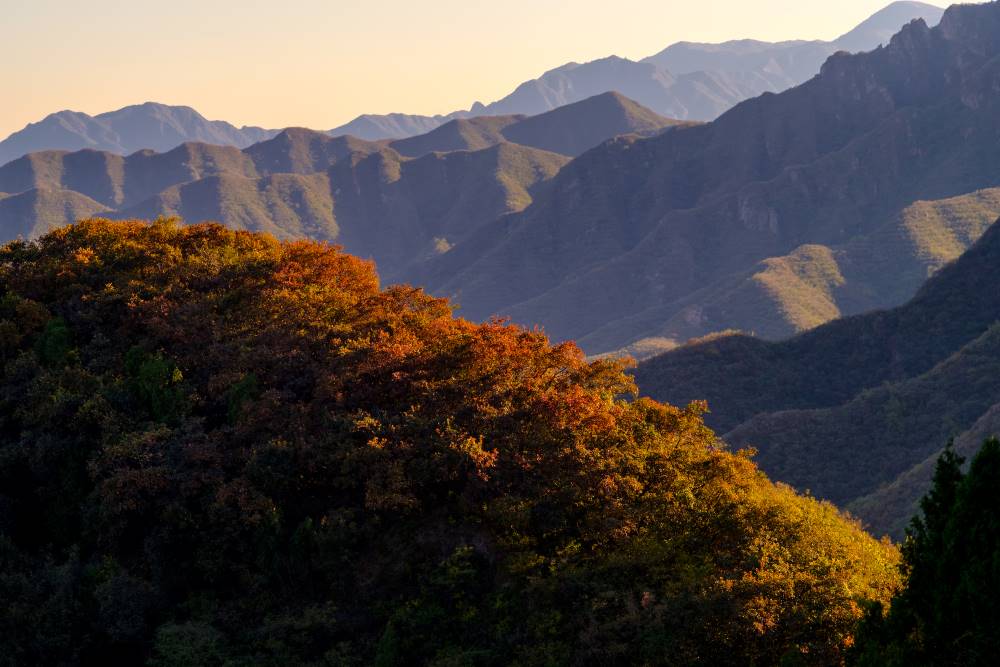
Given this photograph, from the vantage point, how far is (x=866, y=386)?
104 meters

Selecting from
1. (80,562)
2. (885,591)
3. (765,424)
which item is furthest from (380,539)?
(765,424)

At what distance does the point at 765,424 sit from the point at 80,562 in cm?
7727

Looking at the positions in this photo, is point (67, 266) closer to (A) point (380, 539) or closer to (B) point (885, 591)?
(A) point (380, 539)

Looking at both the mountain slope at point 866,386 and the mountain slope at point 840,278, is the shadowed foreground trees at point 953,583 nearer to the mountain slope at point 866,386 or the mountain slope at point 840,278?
the mountain slope at point 866,386

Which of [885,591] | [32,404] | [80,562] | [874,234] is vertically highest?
[874,234]

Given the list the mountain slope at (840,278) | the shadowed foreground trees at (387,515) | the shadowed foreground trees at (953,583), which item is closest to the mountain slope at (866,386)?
the mountain slope at (840,278)

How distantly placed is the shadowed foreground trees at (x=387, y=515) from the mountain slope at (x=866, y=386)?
4679 centimetres

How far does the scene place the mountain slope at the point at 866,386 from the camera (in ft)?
252

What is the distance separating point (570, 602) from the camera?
15695 millimetres

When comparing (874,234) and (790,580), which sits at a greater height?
(874,234)

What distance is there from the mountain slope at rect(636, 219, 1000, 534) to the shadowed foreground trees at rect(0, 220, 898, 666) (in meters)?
46.8

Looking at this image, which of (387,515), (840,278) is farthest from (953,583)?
(840,278)

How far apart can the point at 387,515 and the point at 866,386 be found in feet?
320

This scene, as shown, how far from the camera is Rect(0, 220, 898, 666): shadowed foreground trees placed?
15.3 meters
